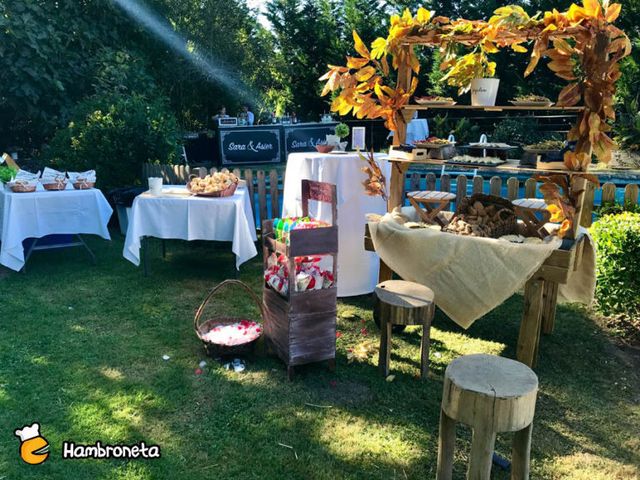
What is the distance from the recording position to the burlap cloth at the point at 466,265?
11.2 ft

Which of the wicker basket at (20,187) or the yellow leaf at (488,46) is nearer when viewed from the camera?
the yellow leaf at (488,46)

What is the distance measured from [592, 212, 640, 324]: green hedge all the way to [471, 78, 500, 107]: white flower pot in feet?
5.15

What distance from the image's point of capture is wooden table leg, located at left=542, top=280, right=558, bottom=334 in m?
4.34

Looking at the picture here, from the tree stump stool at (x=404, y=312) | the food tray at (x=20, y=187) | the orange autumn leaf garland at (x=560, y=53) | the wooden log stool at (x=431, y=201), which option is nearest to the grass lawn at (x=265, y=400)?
the tree stump stool at (x=404, y=312)

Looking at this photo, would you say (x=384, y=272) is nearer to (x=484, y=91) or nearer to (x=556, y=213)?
(x=556, y=213)

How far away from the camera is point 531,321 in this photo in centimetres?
364

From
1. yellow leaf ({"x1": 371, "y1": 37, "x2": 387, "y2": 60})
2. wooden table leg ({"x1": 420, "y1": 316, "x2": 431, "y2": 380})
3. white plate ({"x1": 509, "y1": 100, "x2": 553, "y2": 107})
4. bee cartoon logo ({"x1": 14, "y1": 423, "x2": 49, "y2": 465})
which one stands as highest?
yellow leaf ({"x1": 371, "y1": 37, "x2": 387, "y2": 60})

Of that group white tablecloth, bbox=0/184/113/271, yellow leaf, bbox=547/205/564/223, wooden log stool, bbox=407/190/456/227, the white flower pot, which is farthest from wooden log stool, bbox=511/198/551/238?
white tablecloth, bbox=0/184/113/271

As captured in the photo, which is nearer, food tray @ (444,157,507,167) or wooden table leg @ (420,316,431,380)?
wooden table leg @ (420,316,431,380)

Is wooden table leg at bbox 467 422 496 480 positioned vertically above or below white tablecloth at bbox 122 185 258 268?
below

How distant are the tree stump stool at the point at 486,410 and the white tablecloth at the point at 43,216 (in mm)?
5052

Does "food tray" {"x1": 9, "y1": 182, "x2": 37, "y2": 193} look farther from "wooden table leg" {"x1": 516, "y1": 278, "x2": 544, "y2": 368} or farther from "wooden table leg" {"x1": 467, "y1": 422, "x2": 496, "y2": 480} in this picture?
"wooden table leg" {"x1": 467, "y1": 422, "x2": 496, "y2": 480}

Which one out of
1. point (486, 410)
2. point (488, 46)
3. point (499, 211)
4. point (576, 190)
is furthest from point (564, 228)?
point (486, 410)

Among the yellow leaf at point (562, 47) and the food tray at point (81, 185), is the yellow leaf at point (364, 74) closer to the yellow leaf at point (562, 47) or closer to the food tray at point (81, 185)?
the yellow leaf at point (562, 47)
